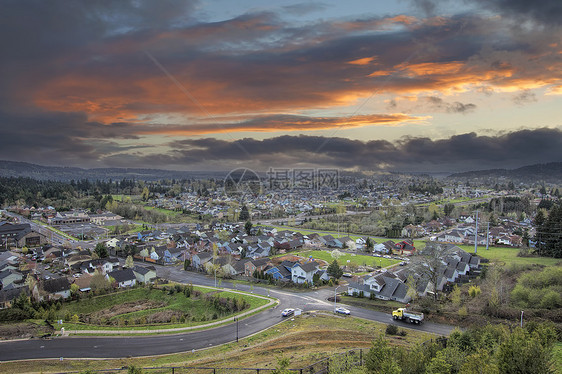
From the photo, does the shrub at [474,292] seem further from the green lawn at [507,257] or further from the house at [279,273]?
the house at [279,273]

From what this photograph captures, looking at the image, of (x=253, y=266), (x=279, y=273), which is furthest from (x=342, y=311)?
(x=253, y=266)

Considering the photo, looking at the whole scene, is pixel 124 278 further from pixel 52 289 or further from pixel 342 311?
pixel 342 311

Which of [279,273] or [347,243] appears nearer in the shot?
[279,273]

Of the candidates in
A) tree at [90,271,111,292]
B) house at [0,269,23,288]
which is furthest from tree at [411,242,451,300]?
house at [0,269,23,288]

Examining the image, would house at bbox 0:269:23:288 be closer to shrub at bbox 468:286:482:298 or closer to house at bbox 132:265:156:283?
house at bbox 132:265:156:283

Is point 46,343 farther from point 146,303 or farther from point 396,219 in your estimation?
point 396,219
